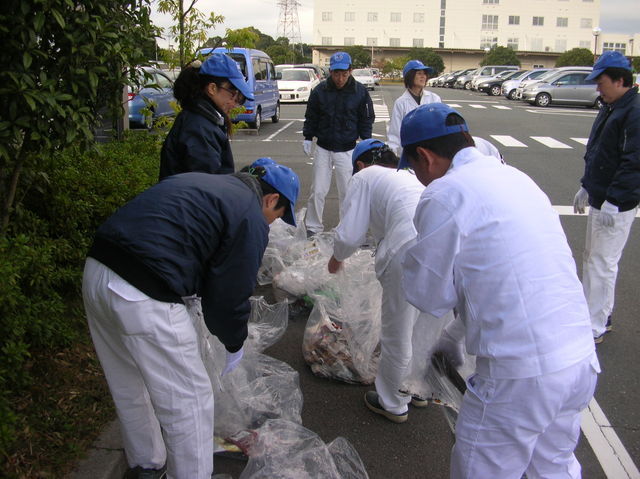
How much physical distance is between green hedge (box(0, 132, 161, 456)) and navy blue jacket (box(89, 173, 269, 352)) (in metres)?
0.86

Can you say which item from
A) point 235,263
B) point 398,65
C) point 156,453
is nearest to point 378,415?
point 156,453

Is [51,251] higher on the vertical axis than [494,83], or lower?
lower

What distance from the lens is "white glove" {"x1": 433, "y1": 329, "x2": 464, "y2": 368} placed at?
93.0 inches

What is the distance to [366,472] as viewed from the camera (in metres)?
2.73

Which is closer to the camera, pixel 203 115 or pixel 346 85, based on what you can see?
pixel 203 115

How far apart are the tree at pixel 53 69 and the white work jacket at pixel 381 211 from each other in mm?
1409

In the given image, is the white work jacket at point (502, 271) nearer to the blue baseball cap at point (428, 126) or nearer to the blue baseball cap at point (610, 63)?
the blue baseball cap at point (428, 126)

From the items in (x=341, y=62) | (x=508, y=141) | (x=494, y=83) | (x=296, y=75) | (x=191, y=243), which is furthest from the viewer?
(x=494, y=83)

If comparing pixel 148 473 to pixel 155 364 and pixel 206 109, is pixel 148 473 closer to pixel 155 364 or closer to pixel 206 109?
pixel 155 364

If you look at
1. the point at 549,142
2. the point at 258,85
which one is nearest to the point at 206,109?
the point at 258,85

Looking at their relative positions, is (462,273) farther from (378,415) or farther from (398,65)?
(398,65)

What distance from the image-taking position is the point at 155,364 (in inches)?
81.0

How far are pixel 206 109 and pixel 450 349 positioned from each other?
1969 millimetres

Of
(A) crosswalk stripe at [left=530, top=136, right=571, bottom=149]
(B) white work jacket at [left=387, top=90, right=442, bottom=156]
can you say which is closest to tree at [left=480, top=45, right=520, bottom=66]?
(A) crosswalk stripe at [left=530, top=136, right=571, bottom=149]
